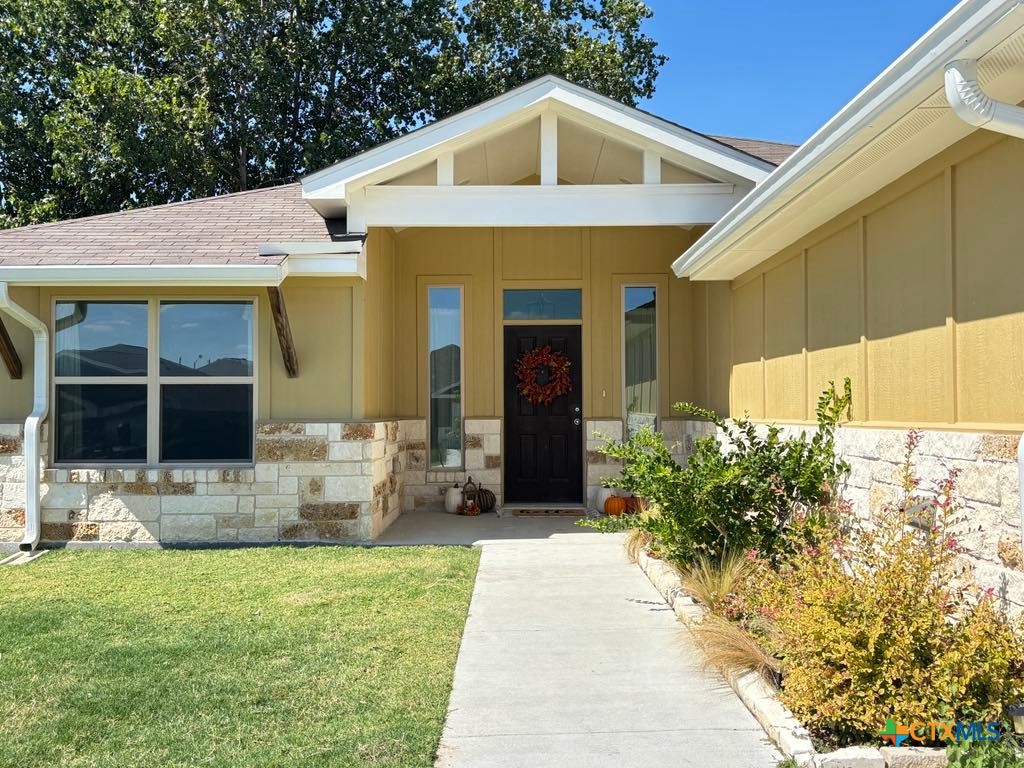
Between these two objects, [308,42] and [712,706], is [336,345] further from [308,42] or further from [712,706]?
[308,42]

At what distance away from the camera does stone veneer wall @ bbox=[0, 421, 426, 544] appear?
7887 millimetres

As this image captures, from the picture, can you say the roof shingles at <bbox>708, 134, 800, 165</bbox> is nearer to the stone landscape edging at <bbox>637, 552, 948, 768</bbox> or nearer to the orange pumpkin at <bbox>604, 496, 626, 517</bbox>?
the orange pumpkin at <bbox>604, 496, 626, 517</bbox>

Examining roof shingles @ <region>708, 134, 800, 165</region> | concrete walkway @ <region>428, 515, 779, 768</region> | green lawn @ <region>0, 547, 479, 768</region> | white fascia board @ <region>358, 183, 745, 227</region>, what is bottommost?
concrete walkway @ <region>428, 515, 779, 768</region>

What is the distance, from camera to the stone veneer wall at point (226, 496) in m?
7.89

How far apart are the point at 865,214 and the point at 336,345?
4.84 m

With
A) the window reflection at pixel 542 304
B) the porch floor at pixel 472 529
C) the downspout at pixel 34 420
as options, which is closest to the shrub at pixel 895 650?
the porch floor at pixel 472 529

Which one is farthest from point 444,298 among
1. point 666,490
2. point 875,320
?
point 875,320

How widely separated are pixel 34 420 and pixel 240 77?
1211cm

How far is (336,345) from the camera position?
8.19 m

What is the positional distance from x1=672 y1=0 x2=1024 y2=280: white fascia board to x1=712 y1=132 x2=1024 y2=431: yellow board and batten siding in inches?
18.3

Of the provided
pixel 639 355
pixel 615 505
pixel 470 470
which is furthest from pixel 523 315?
pixel 615 505

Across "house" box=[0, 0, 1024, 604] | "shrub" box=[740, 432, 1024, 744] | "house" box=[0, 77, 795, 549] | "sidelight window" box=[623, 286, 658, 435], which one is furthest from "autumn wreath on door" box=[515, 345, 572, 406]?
"shrub" box=[740, 432, 1024, 744]

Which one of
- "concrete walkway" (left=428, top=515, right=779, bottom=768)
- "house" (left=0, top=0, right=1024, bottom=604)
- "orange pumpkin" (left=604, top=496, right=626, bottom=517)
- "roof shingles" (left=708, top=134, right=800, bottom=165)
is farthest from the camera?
"roof shingles" (left=708, top=134, right=800, bottom=165)

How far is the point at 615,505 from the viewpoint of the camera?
31.1ft
